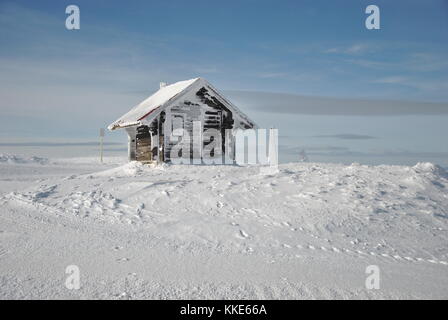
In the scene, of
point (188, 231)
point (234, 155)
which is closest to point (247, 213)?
point (188, 231)

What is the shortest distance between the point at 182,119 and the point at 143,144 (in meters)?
2.80

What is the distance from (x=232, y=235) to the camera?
938 centimetres

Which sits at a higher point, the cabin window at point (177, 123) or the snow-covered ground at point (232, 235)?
the cabin window at point (177, 123)

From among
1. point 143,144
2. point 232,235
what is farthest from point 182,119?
point 232,235

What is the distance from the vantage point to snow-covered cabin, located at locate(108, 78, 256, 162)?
1895 cm

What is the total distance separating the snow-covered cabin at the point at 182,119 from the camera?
19.0m

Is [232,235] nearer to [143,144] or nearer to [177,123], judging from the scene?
[177,123]

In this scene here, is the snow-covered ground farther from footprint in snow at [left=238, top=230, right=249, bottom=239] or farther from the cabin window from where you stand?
the cabin window

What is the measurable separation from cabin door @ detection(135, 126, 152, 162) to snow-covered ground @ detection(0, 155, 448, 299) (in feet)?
16.8

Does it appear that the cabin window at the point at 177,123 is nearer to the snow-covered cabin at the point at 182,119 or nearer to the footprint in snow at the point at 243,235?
the snow-covered cabin at the point at 182,119

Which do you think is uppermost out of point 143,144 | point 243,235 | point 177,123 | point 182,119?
point 182,119

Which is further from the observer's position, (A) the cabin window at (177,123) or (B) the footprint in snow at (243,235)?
(A) the cabin window at (177,123)

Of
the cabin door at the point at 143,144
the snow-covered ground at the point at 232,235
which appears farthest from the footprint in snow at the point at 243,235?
the cabin door at the point at 143,144

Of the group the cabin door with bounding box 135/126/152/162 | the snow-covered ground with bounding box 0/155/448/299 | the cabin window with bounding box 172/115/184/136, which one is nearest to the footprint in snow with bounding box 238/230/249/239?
the snow-covered ground with bounding box 0/155/448/299
